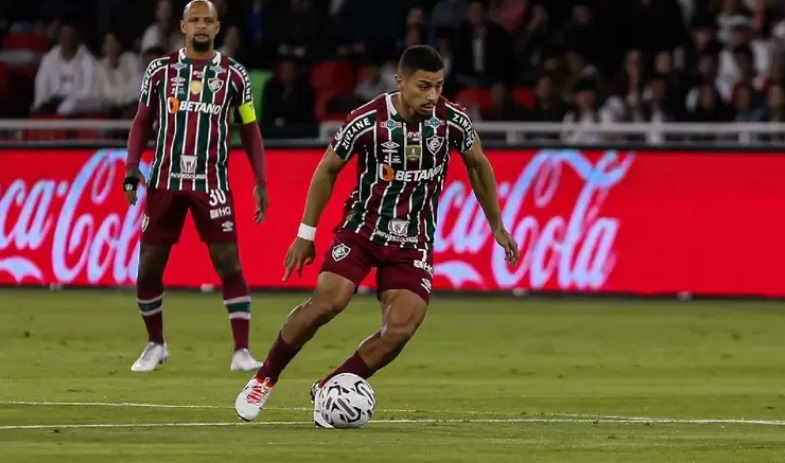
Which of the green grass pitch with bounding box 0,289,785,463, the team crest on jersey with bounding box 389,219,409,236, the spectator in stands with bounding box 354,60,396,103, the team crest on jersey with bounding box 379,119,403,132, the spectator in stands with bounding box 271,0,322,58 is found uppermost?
the team crest on jersey with bounding box 379,119,403,132

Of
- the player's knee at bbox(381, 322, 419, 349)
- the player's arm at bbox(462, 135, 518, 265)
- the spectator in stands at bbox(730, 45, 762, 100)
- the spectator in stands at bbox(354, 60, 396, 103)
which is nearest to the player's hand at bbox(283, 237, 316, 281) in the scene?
the player's knee at bbox(381, 322, 419, 349)

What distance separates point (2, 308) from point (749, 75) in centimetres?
928

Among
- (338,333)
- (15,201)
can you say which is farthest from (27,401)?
(15,201)

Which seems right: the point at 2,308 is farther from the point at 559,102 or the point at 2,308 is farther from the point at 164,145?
the point at 559,102

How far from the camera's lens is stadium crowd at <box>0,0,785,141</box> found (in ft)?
76.4

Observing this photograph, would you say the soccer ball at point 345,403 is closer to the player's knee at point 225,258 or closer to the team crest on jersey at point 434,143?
the team crest on jersey at point 434,143

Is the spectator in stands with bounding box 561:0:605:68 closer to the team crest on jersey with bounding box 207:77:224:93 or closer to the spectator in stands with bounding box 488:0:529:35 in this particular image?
the spectator in stands with bounding box 488:0:529:35

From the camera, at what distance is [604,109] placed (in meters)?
23.2

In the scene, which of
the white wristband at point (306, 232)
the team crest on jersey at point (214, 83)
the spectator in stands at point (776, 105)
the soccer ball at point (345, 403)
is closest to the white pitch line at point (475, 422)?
the soccer ball at point (345, 403)

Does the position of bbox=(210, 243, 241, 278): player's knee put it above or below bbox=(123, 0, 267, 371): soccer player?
below

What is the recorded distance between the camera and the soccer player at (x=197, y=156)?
13.6 m

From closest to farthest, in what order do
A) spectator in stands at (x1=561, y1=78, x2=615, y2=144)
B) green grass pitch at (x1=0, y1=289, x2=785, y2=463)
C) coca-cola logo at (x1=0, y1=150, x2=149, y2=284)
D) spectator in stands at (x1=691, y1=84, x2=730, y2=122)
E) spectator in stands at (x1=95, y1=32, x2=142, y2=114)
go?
green grass pitch at (x1=0, y1=289, x2=785, y2=463), coca-cola logo at (x1=0, y1=150, x2=149, y2=284), spectator in stands at (x1=561, y1=78, x2=615, y2=144), spectator in stands at (x1=691, y1=84, x2=730, y2=122), spectator in stands at (x1=95, y1=32, x2=142, y2=114)

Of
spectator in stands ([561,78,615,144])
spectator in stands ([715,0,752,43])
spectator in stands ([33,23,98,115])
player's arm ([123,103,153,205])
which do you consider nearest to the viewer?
player's arm ([123,103,153,205])

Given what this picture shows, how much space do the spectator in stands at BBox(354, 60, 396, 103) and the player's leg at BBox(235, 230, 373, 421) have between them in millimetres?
13187
